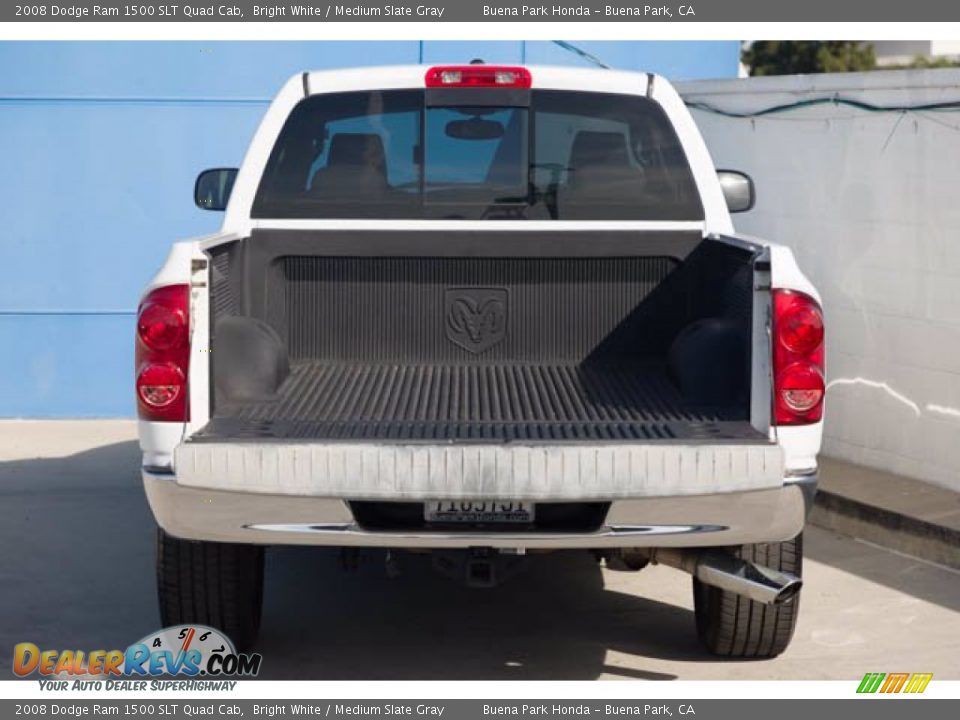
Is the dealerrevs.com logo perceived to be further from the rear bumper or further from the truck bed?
the truck bed

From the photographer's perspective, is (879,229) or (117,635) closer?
(117,635)

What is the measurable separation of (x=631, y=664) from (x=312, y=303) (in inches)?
71.9

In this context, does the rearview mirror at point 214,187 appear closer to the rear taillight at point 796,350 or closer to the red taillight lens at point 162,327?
the red taillight lens at point 162,327

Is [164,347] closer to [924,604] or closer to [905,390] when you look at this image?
[924,604]

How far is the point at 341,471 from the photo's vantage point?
4871mm

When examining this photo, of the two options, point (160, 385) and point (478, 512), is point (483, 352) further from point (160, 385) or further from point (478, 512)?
point (160, 385)

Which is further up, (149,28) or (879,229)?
(149,28)

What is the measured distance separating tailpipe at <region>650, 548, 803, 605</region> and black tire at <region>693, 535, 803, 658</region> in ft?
0.96

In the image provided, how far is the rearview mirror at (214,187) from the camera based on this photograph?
7211 mm

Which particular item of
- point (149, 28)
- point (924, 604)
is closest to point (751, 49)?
point (149, 28)

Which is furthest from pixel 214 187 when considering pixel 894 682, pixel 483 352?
pixel 894 682

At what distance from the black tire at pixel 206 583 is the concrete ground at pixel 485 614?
10.8 inches

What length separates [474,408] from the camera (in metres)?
5.61
